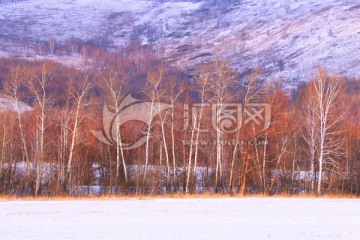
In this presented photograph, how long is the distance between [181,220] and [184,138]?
66.9 feet

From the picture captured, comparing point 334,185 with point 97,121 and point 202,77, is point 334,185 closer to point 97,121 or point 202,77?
point 202,77

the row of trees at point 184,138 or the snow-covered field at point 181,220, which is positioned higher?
the row of trees at point 184,138

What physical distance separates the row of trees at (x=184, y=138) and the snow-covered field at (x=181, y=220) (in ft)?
34.2

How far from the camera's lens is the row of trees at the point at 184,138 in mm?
37594

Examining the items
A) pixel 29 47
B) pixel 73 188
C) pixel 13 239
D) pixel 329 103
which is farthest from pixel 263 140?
pixel 29 47

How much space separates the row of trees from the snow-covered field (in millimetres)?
10437

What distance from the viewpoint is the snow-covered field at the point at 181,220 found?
1683cm

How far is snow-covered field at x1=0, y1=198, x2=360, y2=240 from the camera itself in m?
16.8

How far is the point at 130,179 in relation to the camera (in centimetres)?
4338

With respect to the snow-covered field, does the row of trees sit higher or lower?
higher

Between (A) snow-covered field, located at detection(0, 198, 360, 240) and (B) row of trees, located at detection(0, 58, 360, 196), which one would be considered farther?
(B) row of trees, located at detection(0, 58, 360, 196)

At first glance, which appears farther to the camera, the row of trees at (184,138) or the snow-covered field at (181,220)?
the row of trees at (184,138)

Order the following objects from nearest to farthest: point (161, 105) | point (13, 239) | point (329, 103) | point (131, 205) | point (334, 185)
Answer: point (13, 239), point (131, 205), point (329, 103), point (161, 105), point (334, 185)

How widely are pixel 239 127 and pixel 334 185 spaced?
15.2m
